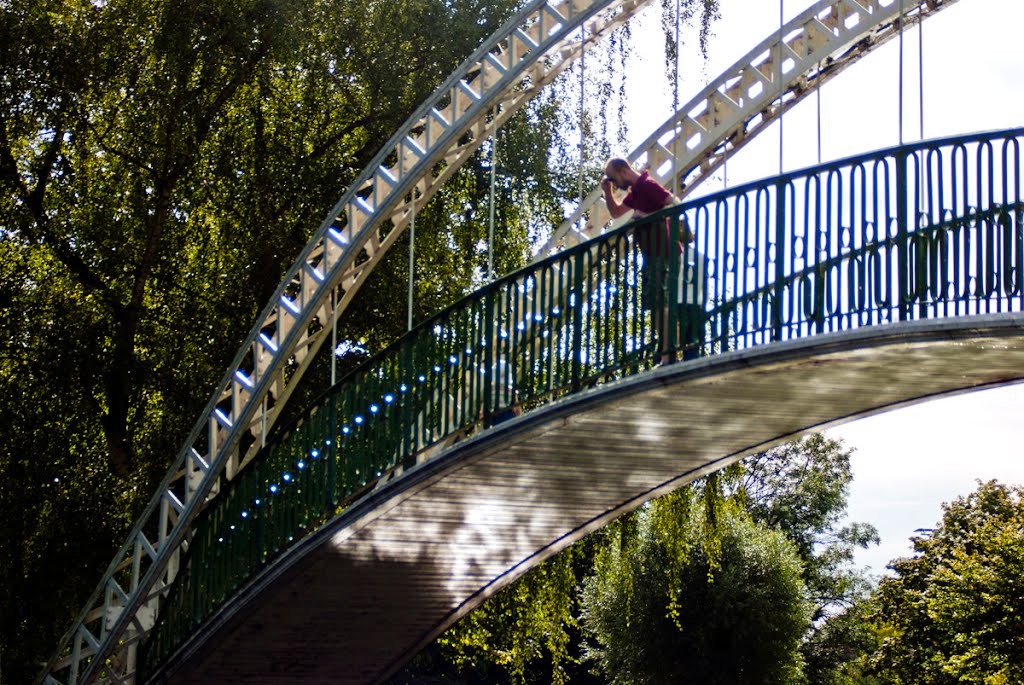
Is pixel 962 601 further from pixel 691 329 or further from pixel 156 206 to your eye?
pixel 691 329

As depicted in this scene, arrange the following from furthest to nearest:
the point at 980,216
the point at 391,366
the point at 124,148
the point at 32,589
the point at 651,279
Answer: the point at 124,148, the point at 32,589, the point at 391,366, the point at 651,279, the point at 980,216

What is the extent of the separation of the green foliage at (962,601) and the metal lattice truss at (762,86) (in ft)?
52.5

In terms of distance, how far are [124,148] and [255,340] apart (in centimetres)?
549

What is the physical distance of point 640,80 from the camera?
800 inches

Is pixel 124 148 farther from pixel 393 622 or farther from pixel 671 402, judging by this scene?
pixel 671 402

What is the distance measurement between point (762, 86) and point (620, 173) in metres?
4.95

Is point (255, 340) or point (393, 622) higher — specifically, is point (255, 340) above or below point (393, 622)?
above

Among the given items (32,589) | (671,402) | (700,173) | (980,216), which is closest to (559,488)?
(671,402)

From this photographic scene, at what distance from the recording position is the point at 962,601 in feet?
106

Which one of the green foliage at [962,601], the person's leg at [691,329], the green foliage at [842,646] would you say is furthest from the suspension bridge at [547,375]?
the green foliage at [842,646]

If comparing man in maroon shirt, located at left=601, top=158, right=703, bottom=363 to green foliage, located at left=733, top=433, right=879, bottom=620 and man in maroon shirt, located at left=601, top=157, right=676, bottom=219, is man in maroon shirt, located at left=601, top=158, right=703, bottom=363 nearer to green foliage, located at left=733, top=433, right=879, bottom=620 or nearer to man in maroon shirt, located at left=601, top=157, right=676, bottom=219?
man in maroon shirt, located at left=601, top=157, right=676, bottom=219

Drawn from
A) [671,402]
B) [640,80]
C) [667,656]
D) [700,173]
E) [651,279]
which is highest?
[640,80]

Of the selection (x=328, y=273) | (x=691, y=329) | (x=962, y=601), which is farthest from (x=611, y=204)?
(x=962, y=601)

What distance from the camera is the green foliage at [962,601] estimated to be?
31.3m
